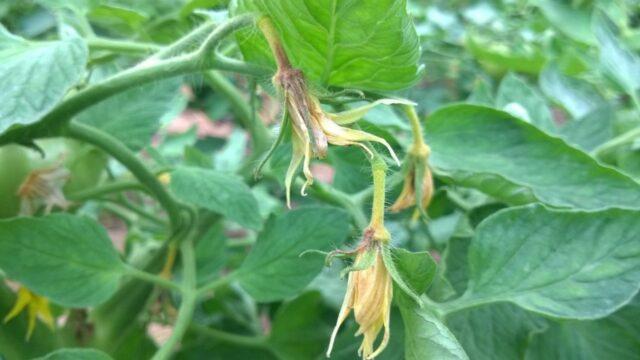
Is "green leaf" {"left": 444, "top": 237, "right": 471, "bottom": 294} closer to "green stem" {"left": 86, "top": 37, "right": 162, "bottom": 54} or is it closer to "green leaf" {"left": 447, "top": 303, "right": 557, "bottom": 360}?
"green leaf" {"left": 447, "top": 303, "right": 557, "bottom": 360}

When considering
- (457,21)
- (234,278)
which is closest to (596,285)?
(234,278)

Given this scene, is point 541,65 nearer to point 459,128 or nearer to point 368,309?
point 459,128

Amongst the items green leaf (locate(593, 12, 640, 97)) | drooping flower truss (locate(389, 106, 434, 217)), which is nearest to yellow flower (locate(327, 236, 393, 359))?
drooping flower truss (locate(389, 106, 434, 217))

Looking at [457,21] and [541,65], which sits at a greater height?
[541,65]

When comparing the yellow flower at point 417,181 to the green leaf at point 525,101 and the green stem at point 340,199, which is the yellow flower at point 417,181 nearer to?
the green stem at point 340,199

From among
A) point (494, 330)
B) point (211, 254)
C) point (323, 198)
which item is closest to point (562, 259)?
point (494, 330)

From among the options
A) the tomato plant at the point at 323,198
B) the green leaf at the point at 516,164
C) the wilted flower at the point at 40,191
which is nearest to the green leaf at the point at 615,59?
the tomato plant at the point at 323,198
